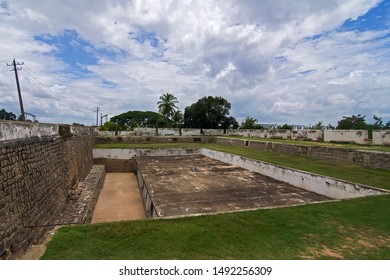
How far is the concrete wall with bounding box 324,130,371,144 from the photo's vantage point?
12103 millimetres

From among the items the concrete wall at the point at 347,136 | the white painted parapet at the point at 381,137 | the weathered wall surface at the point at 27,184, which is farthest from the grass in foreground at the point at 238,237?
the concrete wall at the point at 347,136

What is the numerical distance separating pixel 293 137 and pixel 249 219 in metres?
14.6

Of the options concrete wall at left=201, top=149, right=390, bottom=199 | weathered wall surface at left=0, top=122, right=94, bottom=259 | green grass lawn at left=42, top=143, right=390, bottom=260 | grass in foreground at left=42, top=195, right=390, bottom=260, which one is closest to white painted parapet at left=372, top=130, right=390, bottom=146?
concrete wall at left=201, top=149, right=390, bottom=199

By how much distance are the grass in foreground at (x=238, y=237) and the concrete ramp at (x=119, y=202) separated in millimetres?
3882

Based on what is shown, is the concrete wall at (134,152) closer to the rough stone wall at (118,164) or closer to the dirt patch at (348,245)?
the rough stone wall at (118,164)

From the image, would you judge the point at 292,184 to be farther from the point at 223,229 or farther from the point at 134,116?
the point at 134,116

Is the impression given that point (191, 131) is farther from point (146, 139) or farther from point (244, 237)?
point (244, 237)

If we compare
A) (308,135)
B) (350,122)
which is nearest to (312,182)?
(308,135)

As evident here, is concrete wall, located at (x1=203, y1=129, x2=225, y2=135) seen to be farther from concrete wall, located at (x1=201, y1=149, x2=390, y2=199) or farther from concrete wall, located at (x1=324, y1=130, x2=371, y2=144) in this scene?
concrete wall, located at (x1=201, y1=149, x2=390, y2=199)

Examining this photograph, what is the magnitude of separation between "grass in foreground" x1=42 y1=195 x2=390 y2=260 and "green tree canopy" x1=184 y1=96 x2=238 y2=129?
27886mm

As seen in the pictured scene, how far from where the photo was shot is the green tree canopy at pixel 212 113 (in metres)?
32.0

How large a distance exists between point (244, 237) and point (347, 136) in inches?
470

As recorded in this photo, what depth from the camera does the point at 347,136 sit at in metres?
→ 13.1
